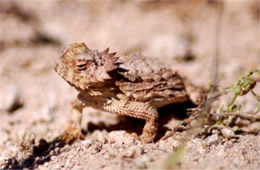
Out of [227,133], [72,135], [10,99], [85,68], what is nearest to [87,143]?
[72,135]

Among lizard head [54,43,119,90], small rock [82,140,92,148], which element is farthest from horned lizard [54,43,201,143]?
small rock [82,140,92,148]

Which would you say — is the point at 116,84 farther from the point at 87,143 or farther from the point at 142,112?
the point at 87,143

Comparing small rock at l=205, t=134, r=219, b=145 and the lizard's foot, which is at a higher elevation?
the lizard's foot

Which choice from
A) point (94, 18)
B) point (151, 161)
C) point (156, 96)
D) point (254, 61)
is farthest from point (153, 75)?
point (94, 18)

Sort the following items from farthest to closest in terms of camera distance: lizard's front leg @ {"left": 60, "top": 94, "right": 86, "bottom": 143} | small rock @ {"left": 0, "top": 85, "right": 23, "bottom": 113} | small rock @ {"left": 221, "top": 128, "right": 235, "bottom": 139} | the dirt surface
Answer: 1. small rock @ {"left": 0, "top": 85, "right": 23, "bottom": 113}
2. lizard's front leg @ {"left": 60, "top": 94, "right": 86, "bottom": 143}
3. small rock @ {"left": 221, "top": 128, "right": 235, "bottom": 139}
4. the dirt surface

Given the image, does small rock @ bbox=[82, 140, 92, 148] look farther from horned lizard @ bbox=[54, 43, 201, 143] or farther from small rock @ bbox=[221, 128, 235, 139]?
small rock @ bbox=[221, 128, 235, 139]

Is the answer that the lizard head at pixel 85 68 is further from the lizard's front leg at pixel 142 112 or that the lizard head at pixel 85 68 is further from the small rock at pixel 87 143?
the small rock at pixel 87 143

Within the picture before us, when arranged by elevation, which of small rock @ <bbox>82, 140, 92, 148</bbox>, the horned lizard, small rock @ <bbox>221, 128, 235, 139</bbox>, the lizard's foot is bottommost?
small rock @ <bbox>82, 140, 92, 148</bbox>

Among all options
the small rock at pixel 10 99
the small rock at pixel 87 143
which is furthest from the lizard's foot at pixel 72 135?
the small rock at pixel 10 99
